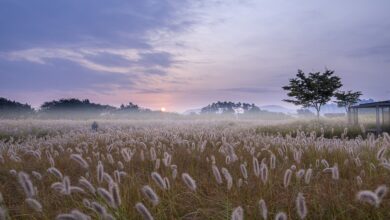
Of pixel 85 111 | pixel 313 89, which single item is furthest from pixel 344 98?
pixel 85 111

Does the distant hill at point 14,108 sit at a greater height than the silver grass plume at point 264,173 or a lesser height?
greater

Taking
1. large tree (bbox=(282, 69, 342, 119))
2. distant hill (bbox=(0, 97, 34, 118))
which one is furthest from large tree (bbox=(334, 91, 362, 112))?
distant hill (bbox=(0, 97, 34, 118))

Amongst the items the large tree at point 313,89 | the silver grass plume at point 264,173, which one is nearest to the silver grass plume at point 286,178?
the silver grass plume at point 264,173

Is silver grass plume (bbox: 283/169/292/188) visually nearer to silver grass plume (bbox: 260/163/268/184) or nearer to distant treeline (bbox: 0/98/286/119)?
silver grass plume (bbox: 260/163/268/184)

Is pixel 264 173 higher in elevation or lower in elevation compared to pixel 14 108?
lower

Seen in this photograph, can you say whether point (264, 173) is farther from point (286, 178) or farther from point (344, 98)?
point (344, 98)

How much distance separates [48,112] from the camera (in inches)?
1950

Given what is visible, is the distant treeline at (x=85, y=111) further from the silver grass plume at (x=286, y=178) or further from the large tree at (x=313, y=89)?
the silver grass plume at (x=286, y=178)

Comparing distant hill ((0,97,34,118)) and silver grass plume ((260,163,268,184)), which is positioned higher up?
distant hill ((0,97,34,118))

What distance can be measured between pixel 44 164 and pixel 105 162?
Result: 95 cm

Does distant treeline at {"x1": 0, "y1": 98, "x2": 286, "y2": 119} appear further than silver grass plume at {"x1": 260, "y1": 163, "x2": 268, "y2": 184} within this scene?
Yes

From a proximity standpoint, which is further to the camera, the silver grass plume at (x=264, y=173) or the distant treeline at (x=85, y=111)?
the distant treeline at (x=85, y=111)

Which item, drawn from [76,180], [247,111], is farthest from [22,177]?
[247,111]

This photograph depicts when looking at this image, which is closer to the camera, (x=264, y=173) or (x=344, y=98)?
(x=264, y=173)
